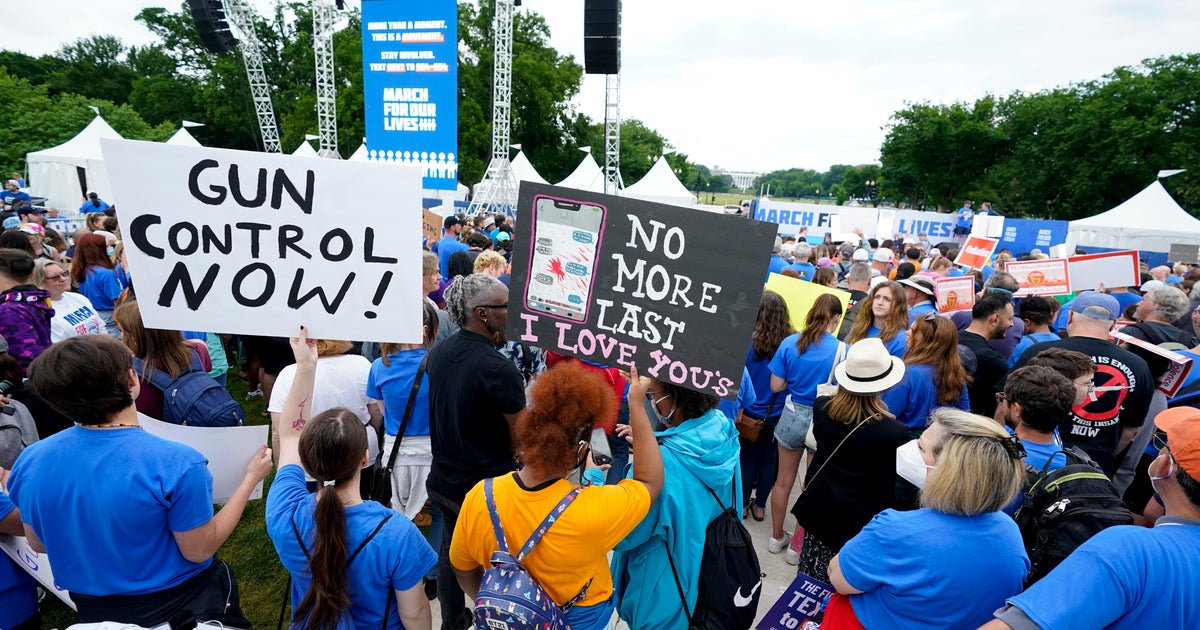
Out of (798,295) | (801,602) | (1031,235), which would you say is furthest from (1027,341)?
(1031,235)

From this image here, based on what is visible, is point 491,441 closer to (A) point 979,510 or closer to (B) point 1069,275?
(A) point 979,510

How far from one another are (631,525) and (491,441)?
1096 mm

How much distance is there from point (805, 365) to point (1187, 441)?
2.66 m

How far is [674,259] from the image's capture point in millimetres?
2271

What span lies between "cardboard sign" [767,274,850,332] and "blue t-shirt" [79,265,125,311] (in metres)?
5.95

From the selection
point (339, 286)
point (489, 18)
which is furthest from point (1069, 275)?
point (489, 18)

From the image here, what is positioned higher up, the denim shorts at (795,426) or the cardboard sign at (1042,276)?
the cardboard sign at (1042,276)

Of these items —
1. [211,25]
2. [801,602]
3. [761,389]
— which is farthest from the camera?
[211,25]

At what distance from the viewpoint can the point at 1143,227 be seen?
17891 millimetres

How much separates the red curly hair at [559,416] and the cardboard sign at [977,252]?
933cm

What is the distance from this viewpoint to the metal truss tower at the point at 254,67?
20.7 metres

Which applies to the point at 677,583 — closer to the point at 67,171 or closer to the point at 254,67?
the point at 67,171

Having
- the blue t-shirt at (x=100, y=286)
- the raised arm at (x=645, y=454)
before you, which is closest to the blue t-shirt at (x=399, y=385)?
the raised arm at (x=645, y=454)

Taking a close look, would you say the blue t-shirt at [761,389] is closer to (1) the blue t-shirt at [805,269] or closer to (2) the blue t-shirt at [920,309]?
(2) the blue t-shirt at [920,309]
